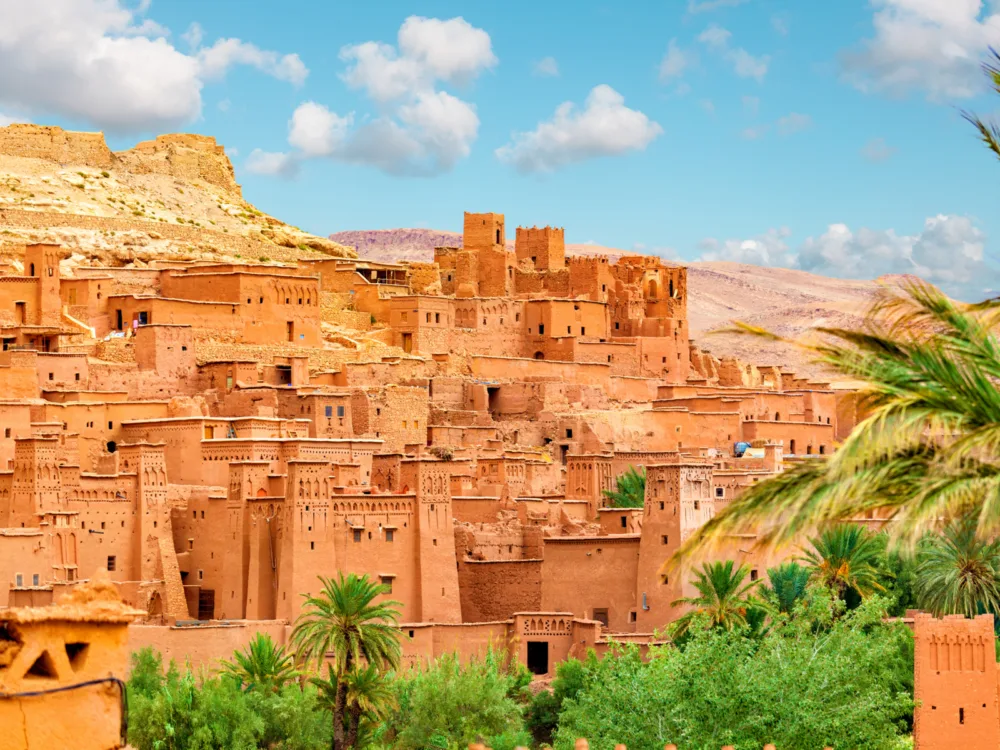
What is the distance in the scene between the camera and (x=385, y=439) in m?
47.5

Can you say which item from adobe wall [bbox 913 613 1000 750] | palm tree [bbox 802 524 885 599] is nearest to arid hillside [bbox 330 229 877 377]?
palm tree [bbox 802 524 885 599]

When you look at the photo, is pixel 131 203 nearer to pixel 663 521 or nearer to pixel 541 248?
pixel 541 248

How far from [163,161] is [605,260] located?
57.1ft

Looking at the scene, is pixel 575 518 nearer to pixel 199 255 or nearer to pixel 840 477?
pixel 199 255

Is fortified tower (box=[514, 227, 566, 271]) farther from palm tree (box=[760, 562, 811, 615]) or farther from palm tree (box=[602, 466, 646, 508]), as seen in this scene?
palm tree (box=[760, 562, 811, 615])

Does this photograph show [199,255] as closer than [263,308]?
No

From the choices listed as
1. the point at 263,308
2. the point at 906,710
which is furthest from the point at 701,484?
the point at 263,308

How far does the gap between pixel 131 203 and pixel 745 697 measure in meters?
39.3

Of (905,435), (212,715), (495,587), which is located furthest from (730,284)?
(905,435)

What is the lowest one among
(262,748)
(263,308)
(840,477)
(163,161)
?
(262,748)

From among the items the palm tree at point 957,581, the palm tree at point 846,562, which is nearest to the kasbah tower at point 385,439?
the palm tree at point 846,562

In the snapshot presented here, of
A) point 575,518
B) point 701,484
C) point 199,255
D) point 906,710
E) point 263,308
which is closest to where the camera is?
point 906,710

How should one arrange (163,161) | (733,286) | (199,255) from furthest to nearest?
(733,286) < (163,161) < (199,255)

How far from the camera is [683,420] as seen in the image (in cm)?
5256
